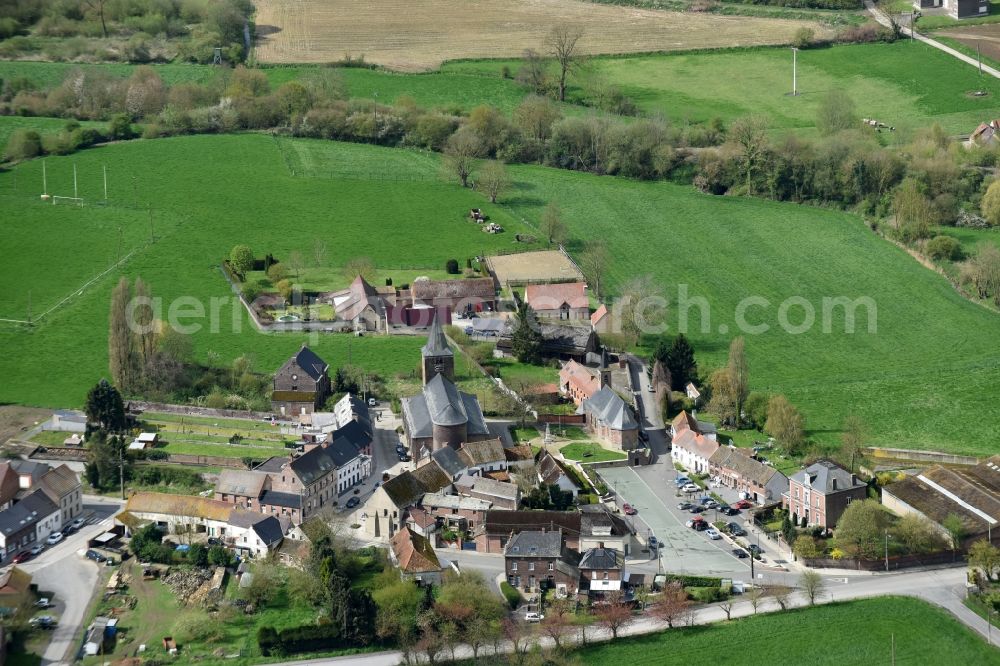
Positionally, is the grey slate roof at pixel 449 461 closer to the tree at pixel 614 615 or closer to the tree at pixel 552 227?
the tree at pixel 614 615

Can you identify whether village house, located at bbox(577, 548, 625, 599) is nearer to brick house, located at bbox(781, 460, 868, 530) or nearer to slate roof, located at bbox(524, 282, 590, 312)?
brick house, located at bbox(781, 460, 868, 530)

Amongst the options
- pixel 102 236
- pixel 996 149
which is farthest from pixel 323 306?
pixel 996 149

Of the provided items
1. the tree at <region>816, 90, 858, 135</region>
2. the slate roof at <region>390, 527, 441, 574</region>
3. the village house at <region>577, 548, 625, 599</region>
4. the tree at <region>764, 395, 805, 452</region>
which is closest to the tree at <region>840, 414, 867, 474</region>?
the tree at <region>764, 395, 805, 452</region>

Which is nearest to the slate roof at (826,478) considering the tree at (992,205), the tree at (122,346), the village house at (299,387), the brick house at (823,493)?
the brick house at (823,493)

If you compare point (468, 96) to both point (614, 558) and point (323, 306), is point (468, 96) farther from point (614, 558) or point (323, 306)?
point (614, 558)

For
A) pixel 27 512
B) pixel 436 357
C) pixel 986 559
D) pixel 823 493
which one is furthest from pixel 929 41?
pixel 27 512
